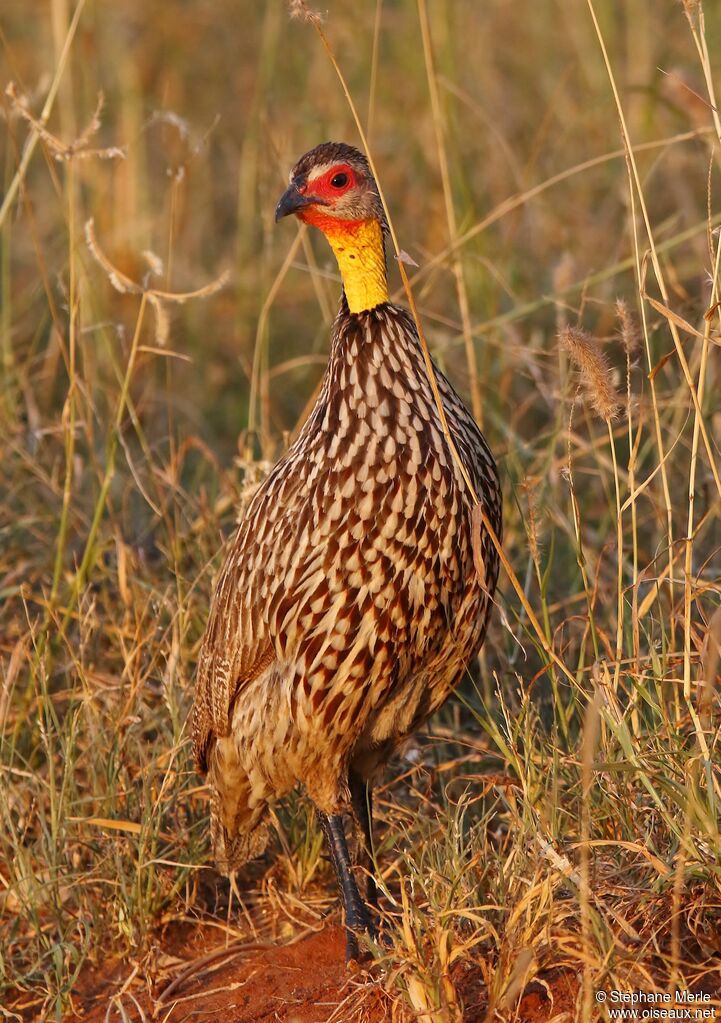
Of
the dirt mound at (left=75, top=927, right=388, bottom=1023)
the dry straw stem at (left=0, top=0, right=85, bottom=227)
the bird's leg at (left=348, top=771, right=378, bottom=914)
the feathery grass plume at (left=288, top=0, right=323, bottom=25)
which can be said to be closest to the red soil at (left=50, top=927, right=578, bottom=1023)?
the dirt mound at (left=75, top=927, right=388, bottom=1023)

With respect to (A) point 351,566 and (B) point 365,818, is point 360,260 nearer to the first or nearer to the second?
(A) point 351,566

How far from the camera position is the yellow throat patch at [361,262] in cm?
336

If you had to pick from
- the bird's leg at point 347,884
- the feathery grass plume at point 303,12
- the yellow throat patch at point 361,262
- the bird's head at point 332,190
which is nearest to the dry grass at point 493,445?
the bird's leg at point 347,884

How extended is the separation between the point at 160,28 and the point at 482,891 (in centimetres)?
673

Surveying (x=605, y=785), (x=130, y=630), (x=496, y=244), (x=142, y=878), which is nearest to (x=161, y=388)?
(x=496, y=244)

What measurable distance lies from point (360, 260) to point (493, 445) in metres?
1.71

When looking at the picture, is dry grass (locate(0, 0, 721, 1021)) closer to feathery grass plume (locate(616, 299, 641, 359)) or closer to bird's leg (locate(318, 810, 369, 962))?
feathery grass plume (locate(616, 299, 641, 359))

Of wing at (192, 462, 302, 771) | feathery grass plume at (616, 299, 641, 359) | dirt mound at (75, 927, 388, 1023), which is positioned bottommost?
dirt mound at (75, 927, 388, 1023)

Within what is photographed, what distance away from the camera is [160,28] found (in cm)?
856

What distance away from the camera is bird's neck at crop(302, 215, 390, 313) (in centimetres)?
336

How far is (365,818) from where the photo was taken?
3768 mm

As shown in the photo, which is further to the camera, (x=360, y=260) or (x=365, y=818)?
(x=365, y=818)

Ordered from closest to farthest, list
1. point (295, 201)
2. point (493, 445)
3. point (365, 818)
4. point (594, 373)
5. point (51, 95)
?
point (594, 373) < point (295, 201) < point (365, 818) < point (51, 95) < point (493, 445)

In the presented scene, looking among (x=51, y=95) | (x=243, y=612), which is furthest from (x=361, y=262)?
(x=51, y=95)
